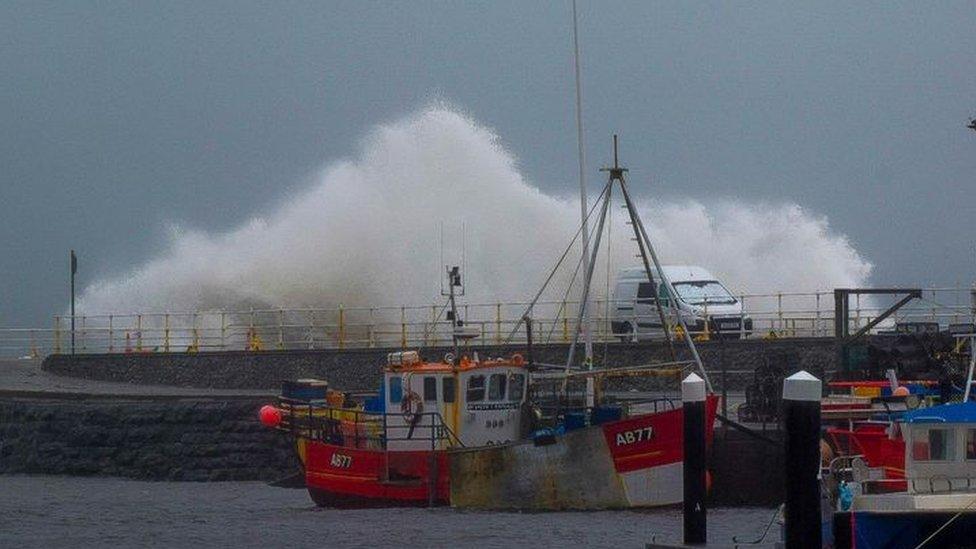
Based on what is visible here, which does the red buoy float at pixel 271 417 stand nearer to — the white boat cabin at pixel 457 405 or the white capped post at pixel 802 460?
the white boat cabin at pixel 457 405

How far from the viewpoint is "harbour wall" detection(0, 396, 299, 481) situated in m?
35.9

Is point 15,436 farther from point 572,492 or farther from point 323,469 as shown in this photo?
point 572,492

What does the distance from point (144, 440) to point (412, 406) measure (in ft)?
34.5

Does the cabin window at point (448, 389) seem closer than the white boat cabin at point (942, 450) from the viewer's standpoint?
No

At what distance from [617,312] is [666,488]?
13.7 m

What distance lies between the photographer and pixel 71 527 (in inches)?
1038

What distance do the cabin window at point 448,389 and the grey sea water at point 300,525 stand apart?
5.32ft

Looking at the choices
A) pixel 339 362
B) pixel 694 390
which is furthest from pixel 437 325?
pixel 694 390

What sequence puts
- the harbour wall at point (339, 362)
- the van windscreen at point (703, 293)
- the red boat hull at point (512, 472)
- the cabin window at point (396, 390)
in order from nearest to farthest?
1. the red boat hull at point (512, 472)
2. the cabin window at point (396, 390)
3. the harbour wall at point (339, 362)
4. the van windscreen at point (703, 293)

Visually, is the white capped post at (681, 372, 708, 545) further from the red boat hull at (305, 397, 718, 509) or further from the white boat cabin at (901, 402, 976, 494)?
the red boat hull at (305, 397, 718, 509)

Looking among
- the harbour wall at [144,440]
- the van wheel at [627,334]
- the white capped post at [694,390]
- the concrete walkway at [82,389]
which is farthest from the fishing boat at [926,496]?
the concrete walkway at [82,389]

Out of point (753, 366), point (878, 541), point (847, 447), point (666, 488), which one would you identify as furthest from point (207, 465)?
point (878, 541)

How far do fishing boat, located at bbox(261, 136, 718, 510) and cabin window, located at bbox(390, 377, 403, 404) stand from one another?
0.01m

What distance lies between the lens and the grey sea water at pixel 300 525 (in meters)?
23.8
